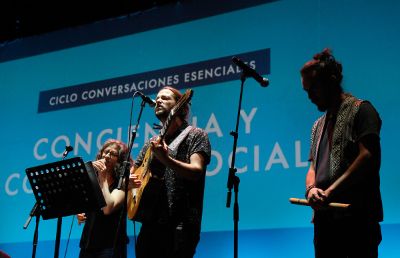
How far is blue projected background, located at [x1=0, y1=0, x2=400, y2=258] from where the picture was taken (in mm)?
3957

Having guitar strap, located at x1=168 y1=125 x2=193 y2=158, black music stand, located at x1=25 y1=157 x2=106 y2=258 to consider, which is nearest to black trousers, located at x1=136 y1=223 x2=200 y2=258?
black music stand, located at x1=25 y1=157 x2=106 y2=258

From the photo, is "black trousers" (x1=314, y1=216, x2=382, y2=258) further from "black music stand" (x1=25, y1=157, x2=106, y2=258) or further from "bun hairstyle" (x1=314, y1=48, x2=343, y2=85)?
"black music stand" (x1=25, y1=157, x2=106, y2=258)

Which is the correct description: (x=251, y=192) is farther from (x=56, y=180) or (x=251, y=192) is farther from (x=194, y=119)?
(x=56, y=180)

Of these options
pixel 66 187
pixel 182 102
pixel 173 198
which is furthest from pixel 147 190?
pixel 182 102

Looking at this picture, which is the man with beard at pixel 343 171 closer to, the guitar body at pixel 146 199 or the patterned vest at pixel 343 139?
the patterned vest at pixel 343 139

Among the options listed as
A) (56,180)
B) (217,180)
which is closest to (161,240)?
(56,180)

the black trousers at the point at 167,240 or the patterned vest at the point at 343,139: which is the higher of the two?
the patterned vest at the point at 343,139

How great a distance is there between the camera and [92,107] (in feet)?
17.3

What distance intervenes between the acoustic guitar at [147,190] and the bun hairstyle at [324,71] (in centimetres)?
91

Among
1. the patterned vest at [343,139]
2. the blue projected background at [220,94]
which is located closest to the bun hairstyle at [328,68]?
the patterned vest at [343,139]

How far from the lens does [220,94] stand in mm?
4574

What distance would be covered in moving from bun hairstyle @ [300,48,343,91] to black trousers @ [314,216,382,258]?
2.16ft

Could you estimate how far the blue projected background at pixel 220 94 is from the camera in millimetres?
3957

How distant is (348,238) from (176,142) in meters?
1.29
